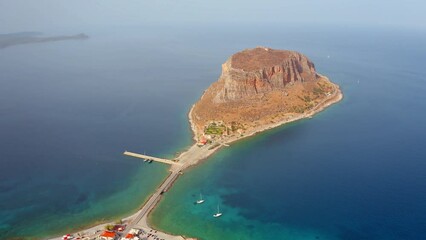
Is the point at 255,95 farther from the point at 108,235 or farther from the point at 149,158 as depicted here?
the point at 108,235

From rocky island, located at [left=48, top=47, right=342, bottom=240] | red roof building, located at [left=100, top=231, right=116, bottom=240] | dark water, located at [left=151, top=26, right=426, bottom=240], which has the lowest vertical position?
red roof building, located at [left=100, top=231, right=116, bottom=240]

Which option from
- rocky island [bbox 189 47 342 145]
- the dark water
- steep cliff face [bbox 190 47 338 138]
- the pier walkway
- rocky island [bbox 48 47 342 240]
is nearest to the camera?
the dark water

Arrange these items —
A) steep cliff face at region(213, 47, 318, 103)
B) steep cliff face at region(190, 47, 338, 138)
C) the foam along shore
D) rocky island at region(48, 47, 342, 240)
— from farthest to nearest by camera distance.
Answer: steep cliff face at region(213, 47, 318, 103), steep cliff face at region(190, 47, 338, 138), rocky island at region(48, 47, 342, 240), the foam along shore

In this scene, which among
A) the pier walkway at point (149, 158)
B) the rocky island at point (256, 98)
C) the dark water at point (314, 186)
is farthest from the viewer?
the rocky island at point (256, 98)

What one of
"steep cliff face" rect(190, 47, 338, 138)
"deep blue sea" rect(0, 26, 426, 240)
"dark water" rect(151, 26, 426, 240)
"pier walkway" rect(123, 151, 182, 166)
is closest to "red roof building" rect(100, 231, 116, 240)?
"deep blue sea" rect(0, 26, 426, 240)

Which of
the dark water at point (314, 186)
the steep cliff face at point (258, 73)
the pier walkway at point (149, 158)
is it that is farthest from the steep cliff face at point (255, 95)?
the pier walkway at point (149, 158)

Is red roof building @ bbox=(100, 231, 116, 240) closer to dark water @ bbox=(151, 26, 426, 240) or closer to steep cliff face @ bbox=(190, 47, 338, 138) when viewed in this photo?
dark water @ bbox=(151, 26, 426, 240)

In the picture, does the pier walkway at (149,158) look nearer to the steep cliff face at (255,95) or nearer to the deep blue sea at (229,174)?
the deep blue sea at (229,174)
